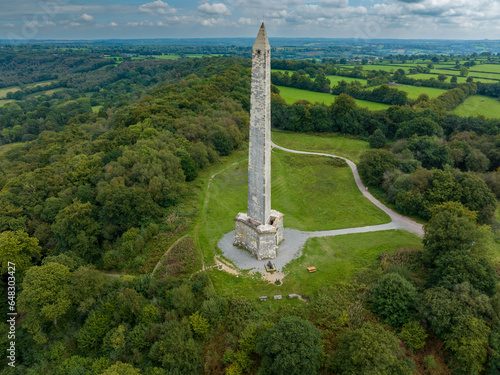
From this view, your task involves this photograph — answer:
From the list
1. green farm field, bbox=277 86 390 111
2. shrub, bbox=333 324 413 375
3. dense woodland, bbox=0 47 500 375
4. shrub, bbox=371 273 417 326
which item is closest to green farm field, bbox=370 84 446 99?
green farm field, bbox=277 86 390 111

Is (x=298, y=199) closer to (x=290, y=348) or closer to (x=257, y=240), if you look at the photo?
(x=257, y=240)

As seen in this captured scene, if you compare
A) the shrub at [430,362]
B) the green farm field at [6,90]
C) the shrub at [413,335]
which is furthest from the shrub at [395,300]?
the green farm field at [6,90]

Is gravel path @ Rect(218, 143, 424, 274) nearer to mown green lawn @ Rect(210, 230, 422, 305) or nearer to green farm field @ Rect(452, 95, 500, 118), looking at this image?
mown green lawn @ Rect(210, 230, 422, 305)

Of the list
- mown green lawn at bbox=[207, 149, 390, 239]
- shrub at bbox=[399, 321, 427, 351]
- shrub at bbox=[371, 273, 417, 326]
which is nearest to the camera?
shrub at bbox=[399, 321, 427, 351]

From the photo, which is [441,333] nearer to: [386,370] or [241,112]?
[386,370]

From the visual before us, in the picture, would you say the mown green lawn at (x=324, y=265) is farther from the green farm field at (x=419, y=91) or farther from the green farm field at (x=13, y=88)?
the green farm field at (x=13, y=88)

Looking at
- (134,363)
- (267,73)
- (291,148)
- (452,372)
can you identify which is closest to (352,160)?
(291,148)
